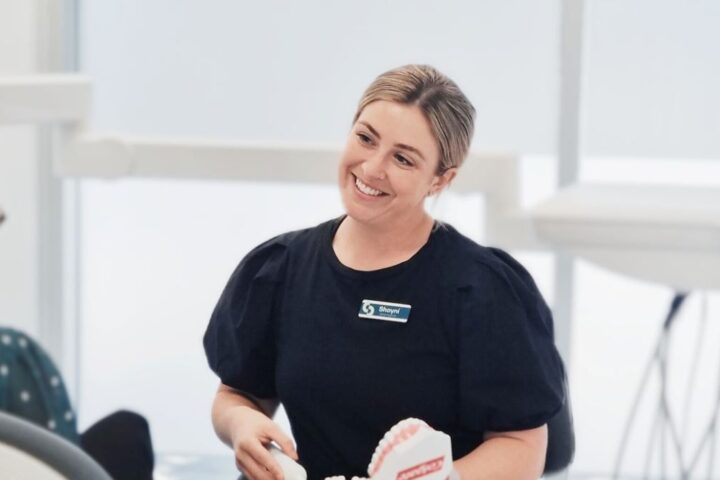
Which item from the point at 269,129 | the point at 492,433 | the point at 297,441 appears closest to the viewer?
the point at 492,433

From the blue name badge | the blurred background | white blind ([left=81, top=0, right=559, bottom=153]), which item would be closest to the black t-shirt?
the blue name badge

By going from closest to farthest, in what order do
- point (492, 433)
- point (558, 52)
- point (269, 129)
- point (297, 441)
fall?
point (492, 433), point (297, 441), point (558, 52), point (269, 129)

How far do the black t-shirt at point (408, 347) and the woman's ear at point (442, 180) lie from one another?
0.05 m

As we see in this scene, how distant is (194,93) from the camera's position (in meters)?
3.57

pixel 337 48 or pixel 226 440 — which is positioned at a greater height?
pixel 337 48

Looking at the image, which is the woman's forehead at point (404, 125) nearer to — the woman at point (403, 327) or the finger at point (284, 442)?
the woman at point (403, 327)

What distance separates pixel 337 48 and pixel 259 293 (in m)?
1.83

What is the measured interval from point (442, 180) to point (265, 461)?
16.8 inches

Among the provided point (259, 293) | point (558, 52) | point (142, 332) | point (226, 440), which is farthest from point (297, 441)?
point (142, 332)

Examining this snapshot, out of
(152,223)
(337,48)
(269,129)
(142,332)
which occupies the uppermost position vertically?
(337,48)

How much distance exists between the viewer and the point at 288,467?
156 centimetres

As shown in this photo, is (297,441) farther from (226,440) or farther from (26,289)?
(26,289)

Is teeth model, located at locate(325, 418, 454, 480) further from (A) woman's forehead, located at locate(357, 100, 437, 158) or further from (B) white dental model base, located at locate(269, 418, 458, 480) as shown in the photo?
(A) woman's forehead, located at locate(357, 100, 437, 158)

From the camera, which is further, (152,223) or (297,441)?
(152,223)
